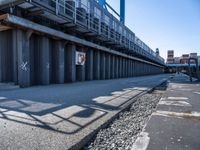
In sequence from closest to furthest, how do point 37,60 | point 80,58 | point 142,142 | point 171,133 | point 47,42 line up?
point 142,142
point 171,133
point 37,60
point 47,42
point 80,58

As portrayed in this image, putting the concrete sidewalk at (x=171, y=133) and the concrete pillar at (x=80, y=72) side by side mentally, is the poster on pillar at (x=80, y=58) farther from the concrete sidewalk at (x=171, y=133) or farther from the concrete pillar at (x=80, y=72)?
the concrete sidewalk at (x=171, y=133)

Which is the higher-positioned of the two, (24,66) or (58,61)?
(58,61)

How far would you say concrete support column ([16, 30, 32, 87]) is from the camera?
9617 mm

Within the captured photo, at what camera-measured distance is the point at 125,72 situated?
3012 centimetres

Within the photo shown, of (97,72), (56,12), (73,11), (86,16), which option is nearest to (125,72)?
(97,72)

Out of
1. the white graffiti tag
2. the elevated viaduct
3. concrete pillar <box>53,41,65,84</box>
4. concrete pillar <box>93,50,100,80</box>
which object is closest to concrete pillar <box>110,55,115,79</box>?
the elevated viaduct

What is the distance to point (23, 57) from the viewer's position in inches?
381

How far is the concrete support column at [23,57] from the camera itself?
9617mm

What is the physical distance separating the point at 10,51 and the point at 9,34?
941 millimetres

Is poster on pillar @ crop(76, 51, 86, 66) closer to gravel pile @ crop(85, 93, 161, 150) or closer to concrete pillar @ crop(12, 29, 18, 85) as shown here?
concrete pillar @ crop(12, 29, 18, 85)

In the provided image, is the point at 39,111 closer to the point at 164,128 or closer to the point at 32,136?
the point at 32,136

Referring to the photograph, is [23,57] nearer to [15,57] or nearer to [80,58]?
[15,57]

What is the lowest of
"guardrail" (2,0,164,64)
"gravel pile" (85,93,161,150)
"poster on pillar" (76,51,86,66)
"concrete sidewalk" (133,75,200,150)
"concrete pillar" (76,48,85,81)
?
"gravel pile" (85,93,161,150)

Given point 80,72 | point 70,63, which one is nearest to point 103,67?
point 80,72
